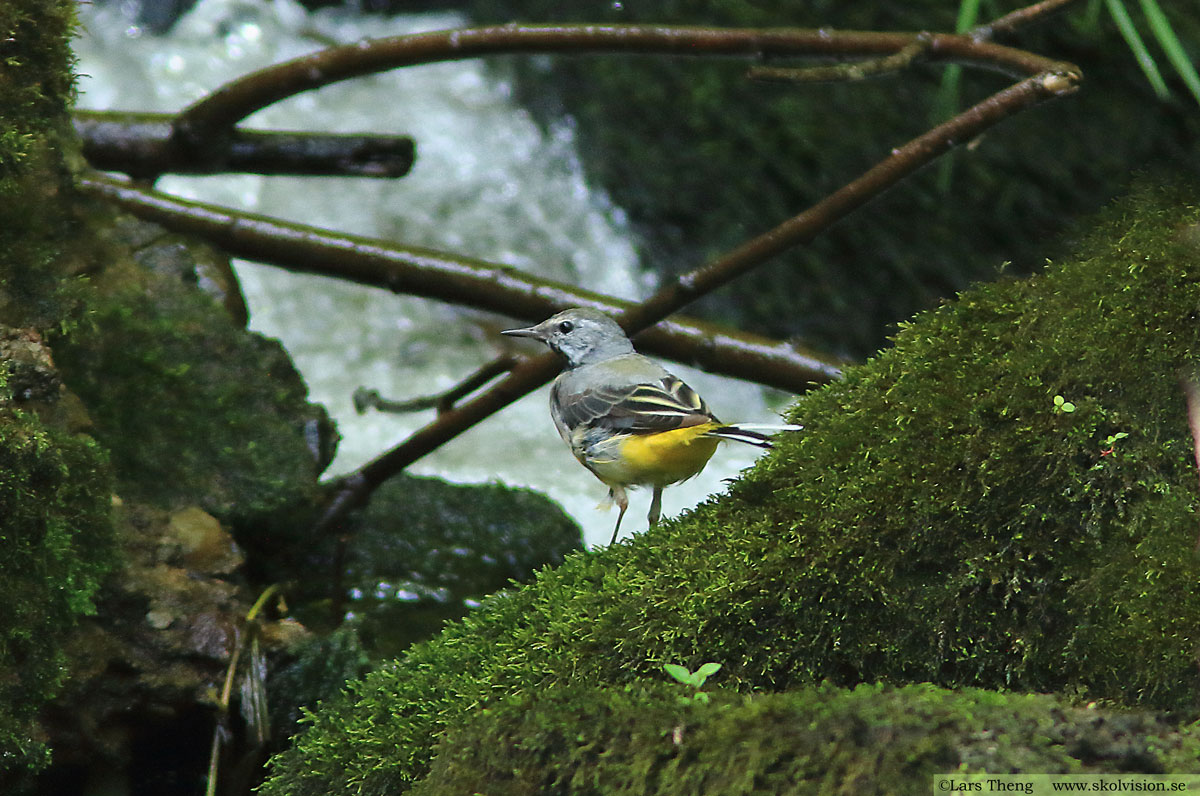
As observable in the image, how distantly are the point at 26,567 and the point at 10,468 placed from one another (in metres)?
0.31

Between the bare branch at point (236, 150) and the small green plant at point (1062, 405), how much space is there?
4.10m

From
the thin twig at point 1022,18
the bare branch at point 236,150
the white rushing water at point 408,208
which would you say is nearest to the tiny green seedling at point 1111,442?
the thin twig at point 1022,18

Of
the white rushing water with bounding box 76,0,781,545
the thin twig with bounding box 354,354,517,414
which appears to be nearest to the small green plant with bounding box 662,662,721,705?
the thin twig with bounding box 354,354,517,414

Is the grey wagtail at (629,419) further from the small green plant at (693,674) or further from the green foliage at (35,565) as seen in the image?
the green foliage at (35,565)

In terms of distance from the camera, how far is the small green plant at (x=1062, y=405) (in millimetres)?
2430

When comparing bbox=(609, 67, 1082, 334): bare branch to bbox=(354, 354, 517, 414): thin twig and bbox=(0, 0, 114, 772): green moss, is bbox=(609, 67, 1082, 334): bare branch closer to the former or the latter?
bbox=(354, 354, 517, 414): thin twig

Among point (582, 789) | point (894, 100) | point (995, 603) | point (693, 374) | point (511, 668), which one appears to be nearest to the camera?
point (582, 789)

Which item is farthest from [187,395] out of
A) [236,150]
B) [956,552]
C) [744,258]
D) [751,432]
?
[956,552]

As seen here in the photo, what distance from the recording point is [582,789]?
1.96m

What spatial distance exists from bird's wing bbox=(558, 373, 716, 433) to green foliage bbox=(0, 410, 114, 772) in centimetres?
162

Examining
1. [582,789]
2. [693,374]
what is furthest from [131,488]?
[693,374]

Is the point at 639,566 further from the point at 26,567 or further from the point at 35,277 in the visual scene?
the point at 35,277

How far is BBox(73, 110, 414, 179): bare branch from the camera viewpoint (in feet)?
18.5

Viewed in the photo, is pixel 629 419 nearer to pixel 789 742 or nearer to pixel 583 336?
pixel 583 336
